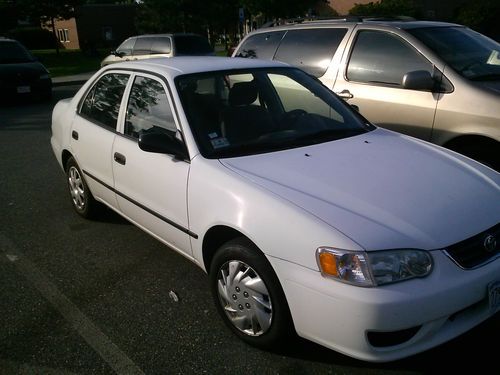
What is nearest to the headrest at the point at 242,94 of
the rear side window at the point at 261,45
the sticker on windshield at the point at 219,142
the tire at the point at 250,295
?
the sticker on windshield at the point at 219,142

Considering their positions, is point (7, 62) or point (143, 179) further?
point (7, 62)

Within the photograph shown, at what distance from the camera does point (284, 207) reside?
2.45m

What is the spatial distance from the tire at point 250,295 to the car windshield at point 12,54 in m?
12.2

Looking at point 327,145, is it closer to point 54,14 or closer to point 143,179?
point 143,179

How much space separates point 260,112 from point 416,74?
5.56 feet

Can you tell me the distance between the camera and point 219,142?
10.1ft

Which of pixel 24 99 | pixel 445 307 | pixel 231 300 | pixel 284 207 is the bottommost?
pixel 24 99

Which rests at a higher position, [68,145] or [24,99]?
[68,145]

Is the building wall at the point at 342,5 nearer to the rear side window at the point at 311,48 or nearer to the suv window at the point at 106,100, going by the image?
the rear side window at the point at 311,48

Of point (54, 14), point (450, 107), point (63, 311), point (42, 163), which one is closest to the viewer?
point (63, 311)

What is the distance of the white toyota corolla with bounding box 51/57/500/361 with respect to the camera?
7.32 feet

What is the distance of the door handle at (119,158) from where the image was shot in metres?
3.60

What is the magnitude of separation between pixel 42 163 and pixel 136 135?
3.94m

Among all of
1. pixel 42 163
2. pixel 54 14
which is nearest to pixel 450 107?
pixel 42 163
